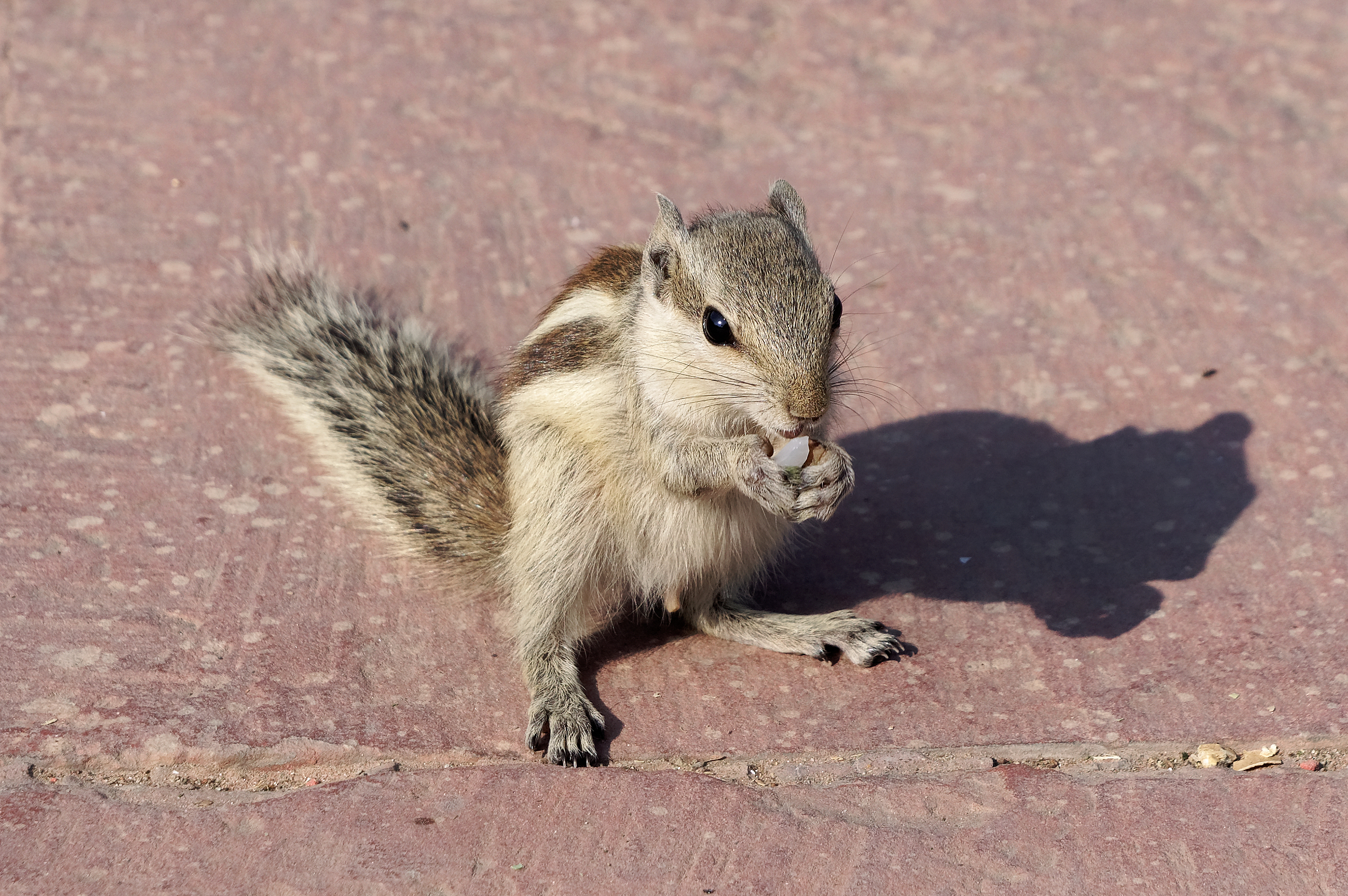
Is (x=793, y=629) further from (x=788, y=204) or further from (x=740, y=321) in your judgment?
(x=788, y=204)

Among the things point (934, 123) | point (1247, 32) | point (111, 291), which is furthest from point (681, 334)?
point (1247, 32)

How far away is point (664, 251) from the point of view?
2721mm

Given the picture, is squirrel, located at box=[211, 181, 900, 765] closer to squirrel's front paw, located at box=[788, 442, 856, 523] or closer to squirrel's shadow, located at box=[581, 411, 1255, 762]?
squirrel's front paw, located at box=[788, 442, 856, 523]

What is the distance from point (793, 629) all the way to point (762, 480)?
0.47m

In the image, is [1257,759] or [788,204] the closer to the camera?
[1257,759]

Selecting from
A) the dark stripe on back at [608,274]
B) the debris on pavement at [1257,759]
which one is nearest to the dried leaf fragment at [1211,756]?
the debris on pavement at [1257,759]

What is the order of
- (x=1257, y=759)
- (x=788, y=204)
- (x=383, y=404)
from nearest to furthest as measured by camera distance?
(x=1257, y=759), (x=788, y=204), (x=383, y=404)

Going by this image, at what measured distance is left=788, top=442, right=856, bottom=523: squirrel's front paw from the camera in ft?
8.42

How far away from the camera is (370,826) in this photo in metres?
2.19

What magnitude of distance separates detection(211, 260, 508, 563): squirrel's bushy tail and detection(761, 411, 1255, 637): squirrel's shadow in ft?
2.53

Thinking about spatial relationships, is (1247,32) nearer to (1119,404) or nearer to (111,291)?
(1119,404)

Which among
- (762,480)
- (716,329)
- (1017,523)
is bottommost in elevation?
(1017,523)

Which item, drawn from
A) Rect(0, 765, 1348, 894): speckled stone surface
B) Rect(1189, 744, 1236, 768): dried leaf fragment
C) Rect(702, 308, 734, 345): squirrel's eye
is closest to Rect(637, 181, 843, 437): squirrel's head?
Rect(702, 308, 734, 345): squirrel's eye

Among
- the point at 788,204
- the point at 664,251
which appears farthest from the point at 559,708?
the point at 788,204
